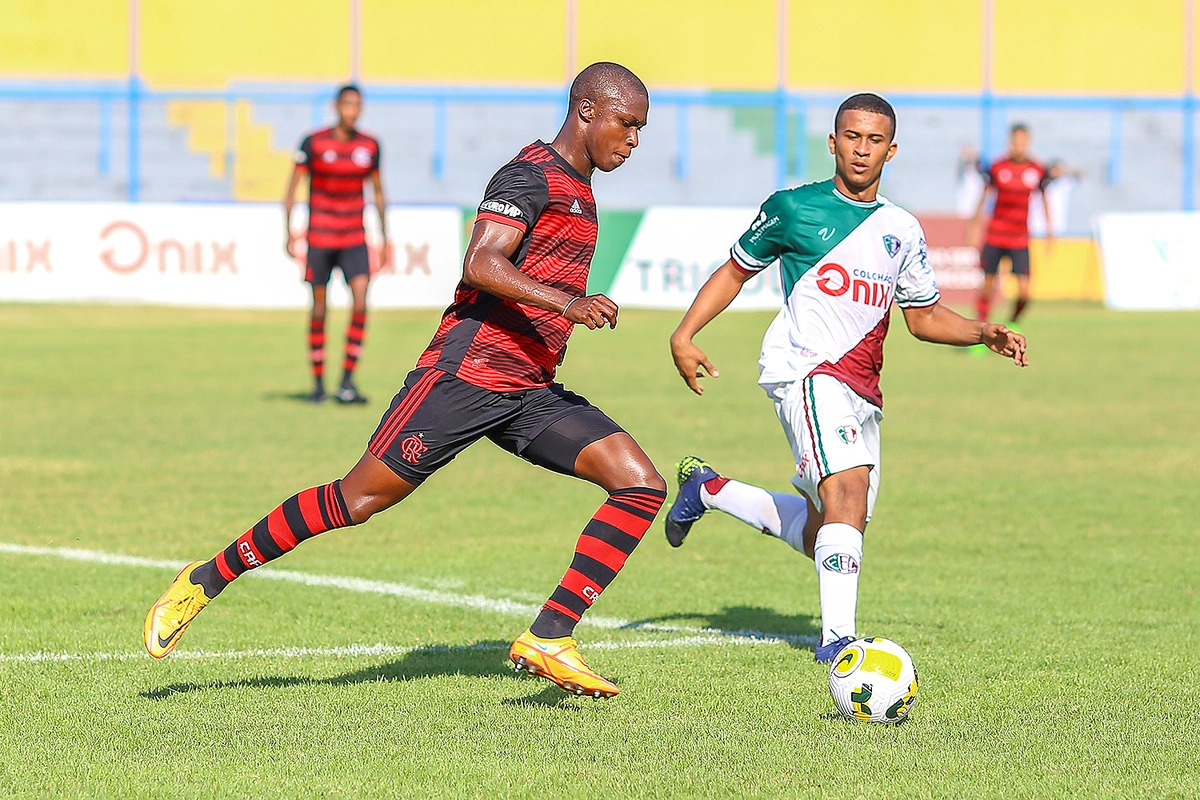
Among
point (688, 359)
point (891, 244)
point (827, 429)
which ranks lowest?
point (827, 429)

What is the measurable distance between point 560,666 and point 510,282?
43.9 inches

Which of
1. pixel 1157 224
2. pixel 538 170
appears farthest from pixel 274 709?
pixel 1157 224

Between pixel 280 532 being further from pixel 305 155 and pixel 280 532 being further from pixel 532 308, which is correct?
pixel 305 155

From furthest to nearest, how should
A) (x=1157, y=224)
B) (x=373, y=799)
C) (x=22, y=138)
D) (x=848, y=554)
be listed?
(x=22, y=138), (x=1157, y=224), (x=848, y=554), (x=373, y=799)

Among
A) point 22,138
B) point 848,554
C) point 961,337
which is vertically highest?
point 22,138

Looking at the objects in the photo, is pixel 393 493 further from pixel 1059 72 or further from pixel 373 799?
pixel 1059 72

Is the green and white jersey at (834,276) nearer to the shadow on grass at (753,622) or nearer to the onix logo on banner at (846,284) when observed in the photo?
the onix logo on banner at (846,284)

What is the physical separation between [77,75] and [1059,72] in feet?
68.3

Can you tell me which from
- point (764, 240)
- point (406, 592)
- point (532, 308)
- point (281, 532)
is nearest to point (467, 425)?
point (532, 308)

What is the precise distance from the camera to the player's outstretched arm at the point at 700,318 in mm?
5477

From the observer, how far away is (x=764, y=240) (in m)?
5.82

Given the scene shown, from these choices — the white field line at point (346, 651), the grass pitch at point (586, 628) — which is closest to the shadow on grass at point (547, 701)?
the grass pitch at point (586, 628)

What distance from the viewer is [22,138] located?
3297 centimetres

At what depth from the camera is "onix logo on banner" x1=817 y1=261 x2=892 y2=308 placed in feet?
18.8
